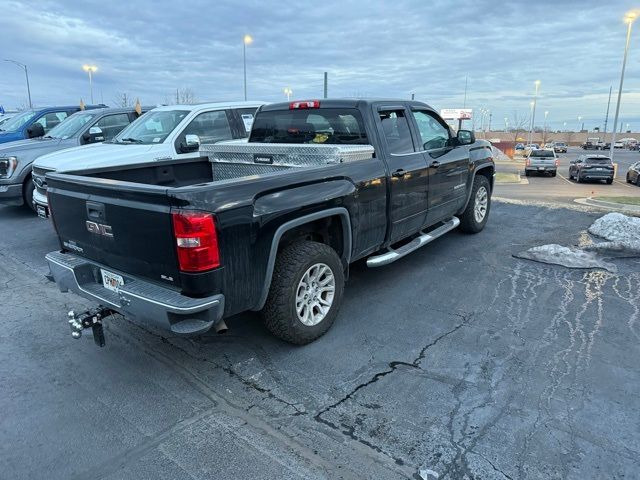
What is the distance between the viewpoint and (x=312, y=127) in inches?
201

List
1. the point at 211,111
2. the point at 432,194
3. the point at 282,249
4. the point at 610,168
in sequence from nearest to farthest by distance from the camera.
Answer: the point at 282,249 → the point at 432,194 → the point at 211,111 → the point at 610,168

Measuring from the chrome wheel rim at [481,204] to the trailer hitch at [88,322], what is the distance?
5.37m

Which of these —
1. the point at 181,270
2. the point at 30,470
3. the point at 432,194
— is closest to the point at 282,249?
the point at 181,270

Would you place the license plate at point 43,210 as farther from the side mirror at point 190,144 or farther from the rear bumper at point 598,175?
the rear bumper at point 598,175

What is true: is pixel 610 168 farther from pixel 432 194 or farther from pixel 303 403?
pixel 303 403

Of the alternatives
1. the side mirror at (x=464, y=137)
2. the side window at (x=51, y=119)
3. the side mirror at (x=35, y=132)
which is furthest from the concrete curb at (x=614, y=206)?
the side window at (x=51, y=119)

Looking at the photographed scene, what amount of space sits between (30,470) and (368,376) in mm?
2134

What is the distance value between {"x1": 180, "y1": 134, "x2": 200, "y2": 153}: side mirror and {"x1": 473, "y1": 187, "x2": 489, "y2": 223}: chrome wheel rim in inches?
168

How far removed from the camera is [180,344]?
3.97 m

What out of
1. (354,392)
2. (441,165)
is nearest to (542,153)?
(441,165)

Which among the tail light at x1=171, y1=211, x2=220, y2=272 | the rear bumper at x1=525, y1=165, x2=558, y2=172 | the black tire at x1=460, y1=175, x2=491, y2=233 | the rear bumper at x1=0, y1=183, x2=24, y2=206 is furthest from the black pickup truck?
the rear bumper at x1=525, y1=165, x2=558, y2=172

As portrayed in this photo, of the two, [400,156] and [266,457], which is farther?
[400,156]

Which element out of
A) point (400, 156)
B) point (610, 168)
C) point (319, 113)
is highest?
point (319, 113)

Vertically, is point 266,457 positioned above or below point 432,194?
below
